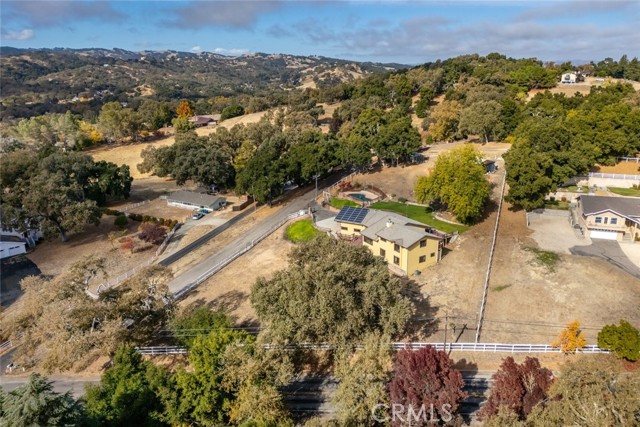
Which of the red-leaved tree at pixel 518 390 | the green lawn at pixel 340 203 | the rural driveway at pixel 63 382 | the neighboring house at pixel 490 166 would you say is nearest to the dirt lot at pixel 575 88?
the neighboring house at pixel 490 166

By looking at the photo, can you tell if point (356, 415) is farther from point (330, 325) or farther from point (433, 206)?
point (433, 206)

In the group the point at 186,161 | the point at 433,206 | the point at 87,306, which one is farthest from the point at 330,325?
the point at 186,161

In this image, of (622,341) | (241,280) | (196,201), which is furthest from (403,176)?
(622,341)

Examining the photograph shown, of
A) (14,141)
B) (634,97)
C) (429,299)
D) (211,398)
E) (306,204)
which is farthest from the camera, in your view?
(14,141)

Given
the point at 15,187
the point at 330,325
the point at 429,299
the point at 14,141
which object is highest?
the point at 14,141

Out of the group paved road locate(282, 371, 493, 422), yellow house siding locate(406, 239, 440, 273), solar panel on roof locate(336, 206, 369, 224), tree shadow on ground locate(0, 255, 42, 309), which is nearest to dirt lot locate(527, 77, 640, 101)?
solar panel on roof locate(336, 206, 369, 224)

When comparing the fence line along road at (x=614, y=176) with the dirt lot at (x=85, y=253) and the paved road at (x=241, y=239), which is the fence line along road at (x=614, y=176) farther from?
the dirt lot at (x=85, y=253)
